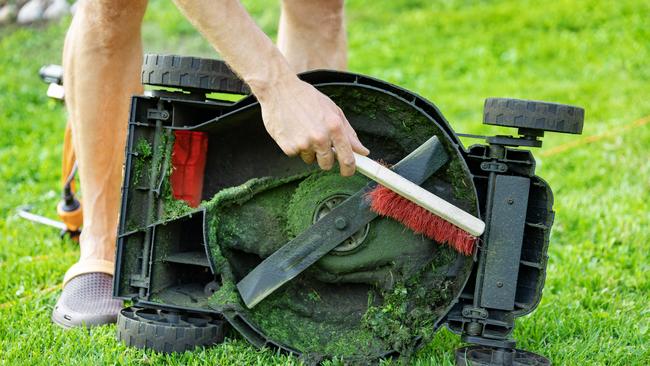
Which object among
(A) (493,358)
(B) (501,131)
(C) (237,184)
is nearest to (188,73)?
(C) (237,184)

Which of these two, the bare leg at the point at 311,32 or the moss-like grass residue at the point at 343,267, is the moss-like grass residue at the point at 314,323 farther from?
the bare leg at the point at 311,32

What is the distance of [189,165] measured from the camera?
2.51 meters

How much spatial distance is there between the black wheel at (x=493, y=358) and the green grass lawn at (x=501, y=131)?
88mm

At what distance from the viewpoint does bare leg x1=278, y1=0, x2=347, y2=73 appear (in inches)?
123

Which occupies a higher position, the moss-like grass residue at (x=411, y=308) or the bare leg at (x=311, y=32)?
the bare leg at (x=311, y=32)

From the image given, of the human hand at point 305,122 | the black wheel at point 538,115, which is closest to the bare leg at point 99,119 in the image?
the human hand at point 305,122

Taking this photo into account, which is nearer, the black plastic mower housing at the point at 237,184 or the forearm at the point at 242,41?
the forearm at the point at 242,41

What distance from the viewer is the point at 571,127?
2.15m

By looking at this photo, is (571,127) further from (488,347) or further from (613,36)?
(613,36)

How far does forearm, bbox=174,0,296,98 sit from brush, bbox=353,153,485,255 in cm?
32

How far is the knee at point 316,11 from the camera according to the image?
3.11 m

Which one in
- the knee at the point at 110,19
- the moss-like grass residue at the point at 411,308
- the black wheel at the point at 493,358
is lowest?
the black wheel at the point at 493,358

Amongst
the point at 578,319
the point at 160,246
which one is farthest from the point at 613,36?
the point at 160,246

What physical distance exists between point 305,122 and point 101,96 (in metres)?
1.07
